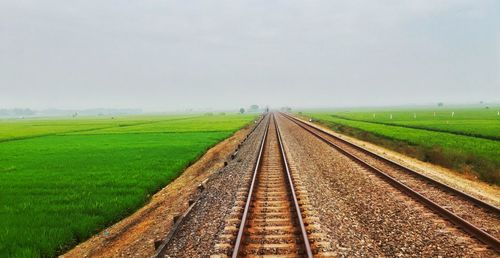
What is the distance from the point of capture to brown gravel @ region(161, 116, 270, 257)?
7.21 meters

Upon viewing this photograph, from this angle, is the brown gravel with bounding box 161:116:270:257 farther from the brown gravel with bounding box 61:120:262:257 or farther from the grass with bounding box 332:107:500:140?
the grass with bounding box 332:107:500:140

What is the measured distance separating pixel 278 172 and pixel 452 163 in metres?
10.0

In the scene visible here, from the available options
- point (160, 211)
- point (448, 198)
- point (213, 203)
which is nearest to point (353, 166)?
point (448, 198)

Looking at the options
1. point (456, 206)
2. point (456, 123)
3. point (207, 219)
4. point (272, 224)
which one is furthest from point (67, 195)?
point (456, 123)

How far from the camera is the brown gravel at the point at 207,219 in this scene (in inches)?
284

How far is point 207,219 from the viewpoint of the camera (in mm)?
9094

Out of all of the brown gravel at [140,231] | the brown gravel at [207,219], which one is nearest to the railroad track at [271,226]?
the brown gravel at [207,219]

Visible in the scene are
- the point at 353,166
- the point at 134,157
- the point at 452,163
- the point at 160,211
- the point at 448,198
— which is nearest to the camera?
the point at 448,198

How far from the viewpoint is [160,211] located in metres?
11.2

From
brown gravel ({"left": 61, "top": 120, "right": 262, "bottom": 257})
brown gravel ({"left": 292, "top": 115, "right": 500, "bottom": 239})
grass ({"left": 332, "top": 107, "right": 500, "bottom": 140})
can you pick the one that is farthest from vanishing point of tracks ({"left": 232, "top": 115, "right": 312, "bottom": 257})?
grass ({"left": 332, "top": 107, "right": 500, "bottom": 140})

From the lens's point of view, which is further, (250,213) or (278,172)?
(278,172)

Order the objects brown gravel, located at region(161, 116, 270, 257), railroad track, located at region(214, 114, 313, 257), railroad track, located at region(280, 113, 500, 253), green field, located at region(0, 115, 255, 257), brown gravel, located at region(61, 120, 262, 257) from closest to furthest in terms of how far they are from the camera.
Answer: railroad track, located at region(214, 114, 313, 257) → brown gravel, located at region(161, 116, 270, 257) → railroad track, located at region(280, 113, 500, 253) → brown gravel, located at region(61, 120, 262, 257) → green field, located at region(0, 115, 255, 257)

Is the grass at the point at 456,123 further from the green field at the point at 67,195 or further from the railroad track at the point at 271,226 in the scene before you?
the green field at the point at 67,195

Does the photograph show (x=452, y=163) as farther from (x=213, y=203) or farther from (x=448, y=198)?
(x=213, y=203)
